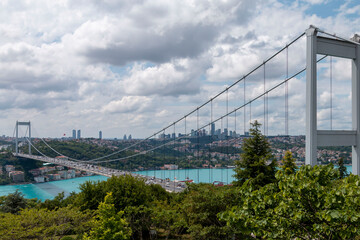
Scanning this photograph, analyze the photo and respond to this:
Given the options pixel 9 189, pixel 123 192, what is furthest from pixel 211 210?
pixel 9 189

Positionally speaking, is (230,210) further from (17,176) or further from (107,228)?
(17,176)

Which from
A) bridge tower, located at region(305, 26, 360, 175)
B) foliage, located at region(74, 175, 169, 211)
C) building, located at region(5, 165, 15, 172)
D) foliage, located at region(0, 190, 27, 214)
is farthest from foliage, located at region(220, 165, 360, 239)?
building, located at region(5, 165, 15, 172)

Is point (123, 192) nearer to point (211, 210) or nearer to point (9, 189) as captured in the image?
point (211, 210)

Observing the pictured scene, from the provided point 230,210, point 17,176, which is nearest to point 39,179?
point 17,176

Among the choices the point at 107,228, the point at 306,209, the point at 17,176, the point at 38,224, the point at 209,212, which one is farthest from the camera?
the point at 17,176

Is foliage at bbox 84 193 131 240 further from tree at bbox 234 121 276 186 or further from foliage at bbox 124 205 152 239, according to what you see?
tree at bbox 234 121 276 186

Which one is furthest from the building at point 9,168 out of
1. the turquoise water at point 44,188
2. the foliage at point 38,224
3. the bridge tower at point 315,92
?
the bridge tower at point 315,92
